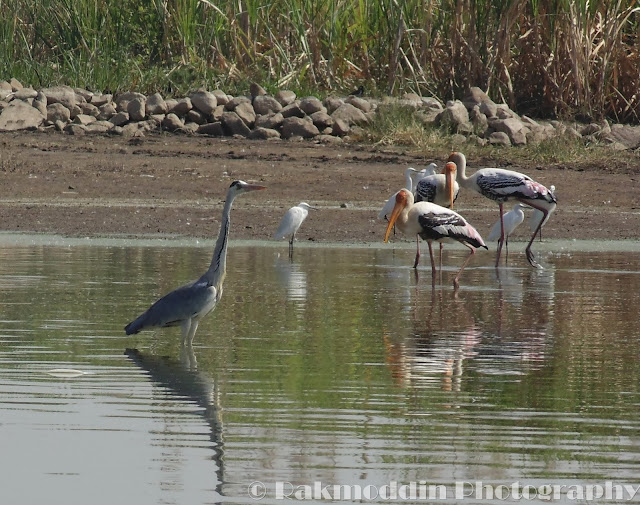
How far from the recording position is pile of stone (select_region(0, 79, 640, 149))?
2130 centimetres

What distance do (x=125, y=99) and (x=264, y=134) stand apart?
245 cm

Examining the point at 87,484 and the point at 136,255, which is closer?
the point at 87,484

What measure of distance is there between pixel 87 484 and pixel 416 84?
18.2 meters

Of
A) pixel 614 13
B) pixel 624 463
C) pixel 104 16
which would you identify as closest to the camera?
pixel 624 463

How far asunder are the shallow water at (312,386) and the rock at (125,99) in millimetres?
9480

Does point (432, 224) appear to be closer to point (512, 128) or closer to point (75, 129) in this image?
point (512, 128)

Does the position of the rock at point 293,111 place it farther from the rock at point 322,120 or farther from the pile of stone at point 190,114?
the rock at point 322,120

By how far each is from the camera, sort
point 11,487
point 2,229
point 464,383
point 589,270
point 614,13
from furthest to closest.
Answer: point 614,13 < point 2,229 < point 589,270 < point 464,383 < point 11,487

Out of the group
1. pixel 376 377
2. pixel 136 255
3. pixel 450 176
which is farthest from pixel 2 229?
pixel 376 377

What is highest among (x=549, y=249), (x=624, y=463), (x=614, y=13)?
(x=614, y=13)

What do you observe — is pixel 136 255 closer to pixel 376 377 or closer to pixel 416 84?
pixel 376 377

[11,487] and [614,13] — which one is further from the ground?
[614,13]

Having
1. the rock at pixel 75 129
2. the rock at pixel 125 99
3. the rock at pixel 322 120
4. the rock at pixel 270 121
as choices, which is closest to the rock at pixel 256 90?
the rock at pixel 270 121

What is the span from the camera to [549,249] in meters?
15.8
